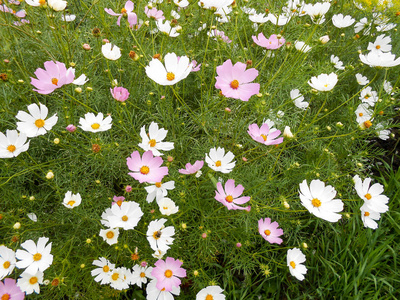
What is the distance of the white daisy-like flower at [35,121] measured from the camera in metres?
1.16

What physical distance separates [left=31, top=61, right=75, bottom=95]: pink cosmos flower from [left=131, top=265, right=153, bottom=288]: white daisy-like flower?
0.81 metres

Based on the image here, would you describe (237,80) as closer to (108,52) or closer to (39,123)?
(108,52)

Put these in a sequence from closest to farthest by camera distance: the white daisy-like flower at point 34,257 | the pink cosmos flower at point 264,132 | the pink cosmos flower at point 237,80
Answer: the white daisy-like flower at point 34,257 → the pink cosmos flower at point 237,80 → the pink cosmos flower at point 264,132

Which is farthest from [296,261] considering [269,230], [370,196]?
[370,196]

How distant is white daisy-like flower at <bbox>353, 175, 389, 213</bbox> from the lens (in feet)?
3.85

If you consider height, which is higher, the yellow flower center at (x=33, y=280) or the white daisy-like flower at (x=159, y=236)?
the white daisy-like flower at (x=159, y=236)

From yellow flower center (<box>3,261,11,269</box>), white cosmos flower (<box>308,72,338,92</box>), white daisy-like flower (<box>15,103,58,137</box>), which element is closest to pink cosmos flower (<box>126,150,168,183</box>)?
white daisy-like flower (<box>15,103,58,137</box>)

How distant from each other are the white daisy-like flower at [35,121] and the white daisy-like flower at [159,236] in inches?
22.7

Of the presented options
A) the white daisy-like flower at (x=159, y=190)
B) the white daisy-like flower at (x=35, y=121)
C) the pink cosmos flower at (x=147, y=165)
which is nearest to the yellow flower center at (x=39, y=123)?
the white daisy-like flower at (x=35, y=121)

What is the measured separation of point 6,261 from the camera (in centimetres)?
109

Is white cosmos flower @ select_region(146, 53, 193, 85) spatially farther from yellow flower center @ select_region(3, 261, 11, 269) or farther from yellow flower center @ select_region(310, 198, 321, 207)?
yellow flower center @ select_region(3, 261, 11, 269)

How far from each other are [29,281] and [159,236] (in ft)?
1.73

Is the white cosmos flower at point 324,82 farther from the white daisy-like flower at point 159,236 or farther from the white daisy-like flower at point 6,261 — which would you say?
the white daisy-like flower at point 6,261

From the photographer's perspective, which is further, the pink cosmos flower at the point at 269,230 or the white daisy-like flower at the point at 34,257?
the pink cosmos flower at the point at 269,230
